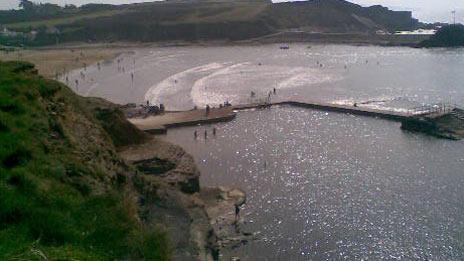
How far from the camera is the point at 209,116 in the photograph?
55656 mm

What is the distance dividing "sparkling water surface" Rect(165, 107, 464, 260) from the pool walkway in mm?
1490

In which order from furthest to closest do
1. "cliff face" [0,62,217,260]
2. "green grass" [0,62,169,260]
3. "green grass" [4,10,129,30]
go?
"green grass" [4,10,129,30], "cliff face" [0,62,217,260], "green grass" [0,62,169,260]

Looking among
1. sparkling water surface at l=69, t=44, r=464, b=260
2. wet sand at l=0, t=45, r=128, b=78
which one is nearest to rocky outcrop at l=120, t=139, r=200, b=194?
sparkling water surface at l=69, t=44, r=464, b=260

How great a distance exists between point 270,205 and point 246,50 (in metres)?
92.1

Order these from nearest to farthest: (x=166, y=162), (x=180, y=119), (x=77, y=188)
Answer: (x=77, y=188)
(x=166, y=162)
(x=180, y=119)

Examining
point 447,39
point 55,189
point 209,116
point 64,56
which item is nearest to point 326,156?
point 209,116

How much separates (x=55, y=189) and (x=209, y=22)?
427 feet

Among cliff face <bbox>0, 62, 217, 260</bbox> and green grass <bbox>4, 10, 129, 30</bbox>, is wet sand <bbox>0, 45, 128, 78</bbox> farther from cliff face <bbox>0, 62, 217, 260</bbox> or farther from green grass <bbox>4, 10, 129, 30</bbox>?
cliff face <bbox>0, 62, 217, 260</bbox>

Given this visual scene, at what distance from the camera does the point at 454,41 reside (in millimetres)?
120875

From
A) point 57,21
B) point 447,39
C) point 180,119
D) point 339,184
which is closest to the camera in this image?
point 339,184

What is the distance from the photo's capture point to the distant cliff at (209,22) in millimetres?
138750

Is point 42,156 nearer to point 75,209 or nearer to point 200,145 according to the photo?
point 75,209

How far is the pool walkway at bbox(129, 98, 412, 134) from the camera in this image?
2072 inches

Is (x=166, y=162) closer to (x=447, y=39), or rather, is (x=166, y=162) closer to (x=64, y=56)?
(x=64, y=56)
